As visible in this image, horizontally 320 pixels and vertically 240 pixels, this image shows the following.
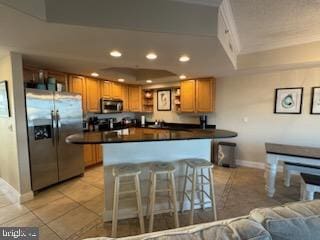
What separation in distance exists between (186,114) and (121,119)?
2.05 metres

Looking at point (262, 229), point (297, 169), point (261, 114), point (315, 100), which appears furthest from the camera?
point (261, 114)

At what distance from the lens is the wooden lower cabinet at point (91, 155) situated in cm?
403

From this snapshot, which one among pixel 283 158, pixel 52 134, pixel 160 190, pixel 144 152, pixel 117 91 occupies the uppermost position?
pixel 117 91

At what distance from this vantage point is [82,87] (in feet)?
13.5

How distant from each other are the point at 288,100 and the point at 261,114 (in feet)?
1.91

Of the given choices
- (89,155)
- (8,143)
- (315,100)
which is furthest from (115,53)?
(315,100)

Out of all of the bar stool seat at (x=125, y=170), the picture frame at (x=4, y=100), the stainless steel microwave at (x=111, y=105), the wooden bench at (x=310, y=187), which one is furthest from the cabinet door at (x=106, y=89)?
the wooden bench at (x=310, y=187)

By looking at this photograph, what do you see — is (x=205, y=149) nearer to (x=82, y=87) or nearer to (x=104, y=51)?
(x=104, y=51)

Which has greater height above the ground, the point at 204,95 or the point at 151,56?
the point at 151,56

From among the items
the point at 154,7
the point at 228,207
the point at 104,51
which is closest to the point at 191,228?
the point at 154,7

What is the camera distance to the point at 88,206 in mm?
2604

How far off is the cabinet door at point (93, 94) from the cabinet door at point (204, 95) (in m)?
2.55

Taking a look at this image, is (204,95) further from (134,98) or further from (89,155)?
(89,155)

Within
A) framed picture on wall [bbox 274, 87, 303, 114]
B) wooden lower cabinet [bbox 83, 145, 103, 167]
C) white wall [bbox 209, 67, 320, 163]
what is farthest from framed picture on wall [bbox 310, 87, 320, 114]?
wooden lower cabinet [bbox 83, 145, 103, 167]
